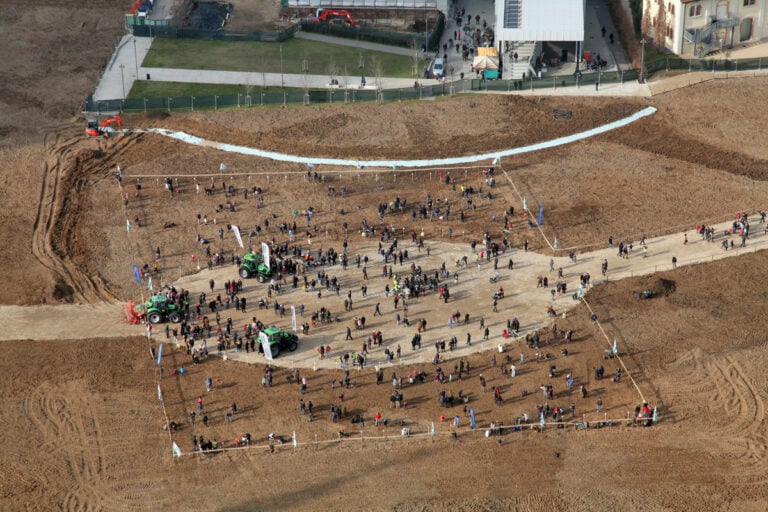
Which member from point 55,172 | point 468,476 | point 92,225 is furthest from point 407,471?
point 55,172

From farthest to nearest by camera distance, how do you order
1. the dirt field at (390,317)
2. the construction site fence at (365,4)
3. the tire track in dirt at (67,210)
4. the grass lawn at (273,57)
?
1. the construction site fence at (365,4)
2. the grass lawn at (273,57)
3. the tire track in dirt at (67,210)
4. the dirt field at (390,317)

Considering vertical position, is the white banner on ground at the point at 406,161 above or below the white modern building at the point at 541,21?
below

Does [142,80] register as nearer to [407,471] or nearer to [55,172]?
[55,172]

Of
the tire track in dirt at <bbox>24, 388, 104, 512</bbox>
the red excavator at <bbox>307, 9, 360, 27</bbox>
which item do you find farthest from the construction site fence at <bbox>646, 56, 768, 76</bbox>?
the tire track in dirt at <bbox>24, 388, 104, 512</bbox>

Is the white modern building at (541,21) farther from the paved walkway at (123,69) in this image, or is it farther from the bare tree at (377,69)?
the paved walkway at (123,69)

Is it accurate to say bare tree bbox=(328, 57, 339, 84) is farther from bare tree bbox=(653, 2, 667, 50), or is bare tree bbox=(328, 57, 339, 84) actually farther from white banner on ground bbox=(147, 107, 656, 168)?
bare tree bbox=(653, 2, 667, 50)

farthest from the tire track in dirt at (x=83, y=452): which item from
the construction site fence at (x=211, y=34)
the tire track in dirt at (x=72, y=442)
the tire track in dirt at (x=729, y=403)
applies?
the construction site fence at (x=211, y=34)
